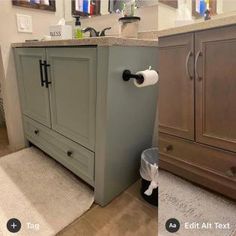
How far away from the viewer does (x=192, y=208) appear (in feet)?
2.89

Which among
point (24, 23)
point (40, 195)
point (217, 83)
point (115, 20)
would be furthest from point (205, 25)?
point (24, 23)

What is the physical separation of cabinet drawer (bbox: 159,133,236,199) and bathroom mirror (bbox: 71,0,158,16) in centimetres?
83

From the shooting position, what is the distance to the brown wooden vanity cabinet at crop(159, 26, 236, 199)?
2.66 ft

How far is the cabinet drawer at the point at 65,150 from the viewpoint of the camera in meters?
1.15

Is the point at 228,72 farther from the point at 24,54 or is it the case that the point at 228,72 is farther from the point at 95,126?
the point at 24,54

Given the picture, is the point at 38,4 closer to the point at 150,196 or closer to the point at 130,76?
the point at 130,76

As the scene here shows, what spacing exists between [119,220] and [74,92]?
667mm

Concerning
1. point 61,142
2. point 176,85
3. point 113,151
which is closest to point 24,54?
point 61,142

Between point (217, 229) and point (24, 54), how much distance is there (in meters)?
1.47

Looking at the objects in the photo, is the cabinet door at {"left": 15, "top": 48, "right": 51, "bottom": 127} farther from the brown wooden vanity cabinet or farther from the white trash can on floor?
the brown wooden vanity cabinet

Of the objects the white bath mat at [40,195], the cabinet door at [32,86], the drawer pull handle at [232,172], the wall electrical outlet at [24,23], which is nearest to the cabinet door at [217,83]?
the drawer pull handle at [232,172]

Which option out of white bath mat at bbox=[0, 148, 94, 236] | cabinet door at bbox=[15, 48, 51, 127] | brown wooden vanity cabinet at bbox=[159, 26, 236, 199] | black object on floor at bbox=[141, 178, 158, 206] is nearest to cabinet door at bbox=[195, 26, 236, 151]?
brown wooden vanity cabinet at bbox=[159, 26, 236, 199]

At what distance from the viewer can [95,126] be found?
3.37 ft

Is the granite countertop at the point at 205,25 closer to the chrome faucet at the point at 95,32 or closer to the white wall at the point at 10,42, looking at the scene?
the chrome faucet at the point at 95,32
